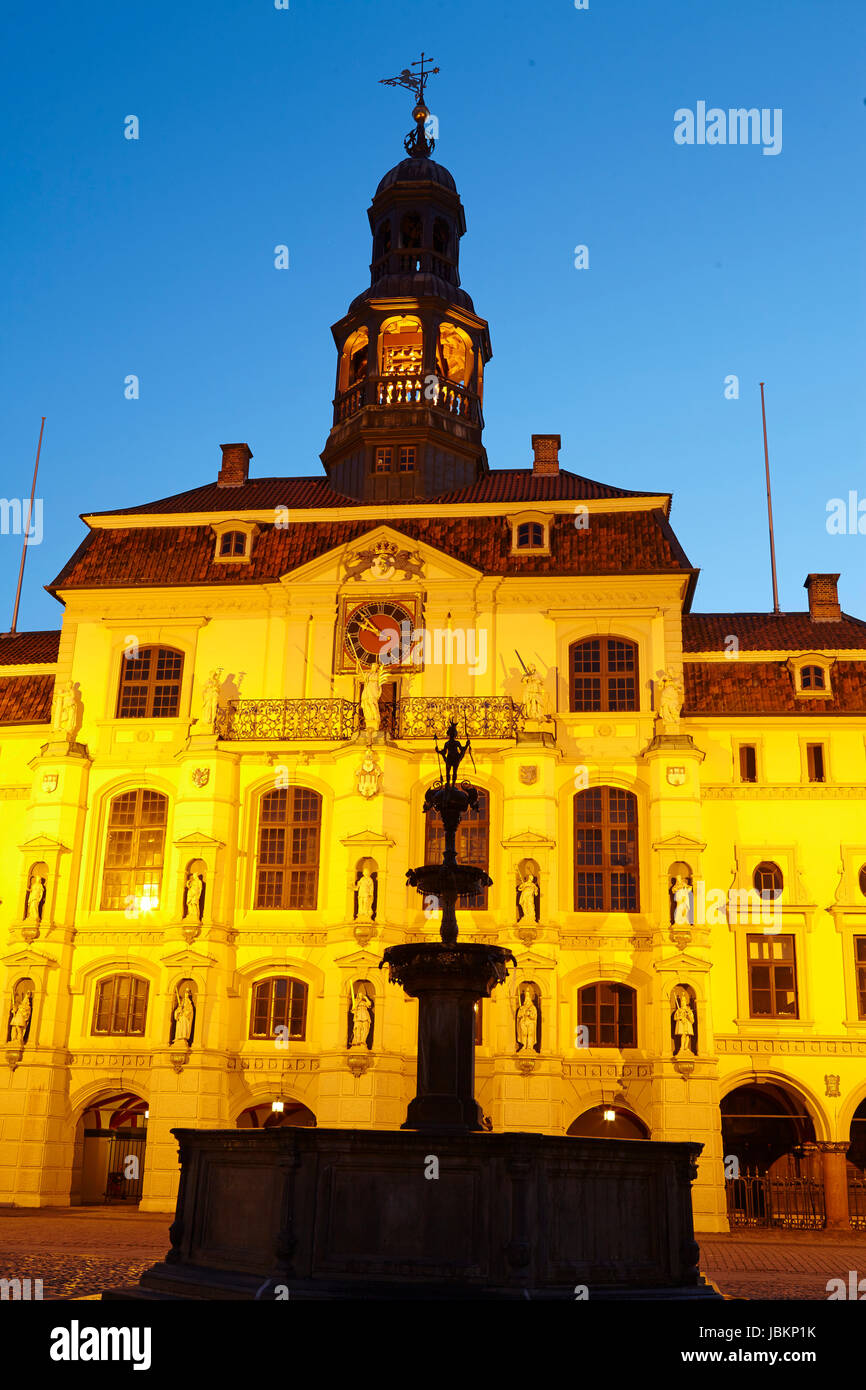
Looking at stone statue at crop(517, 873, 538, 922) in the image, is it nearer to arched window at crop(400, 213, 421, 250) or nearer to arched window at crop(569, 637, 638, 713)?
arched window at crop(569, 637, 638, 713)

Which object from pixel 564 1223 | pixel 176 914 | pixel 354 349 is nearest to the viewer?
pixel 564 1223

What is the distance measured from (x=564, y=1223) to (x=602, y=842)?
72.5 feet

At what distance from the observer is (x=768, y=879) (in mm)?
36906

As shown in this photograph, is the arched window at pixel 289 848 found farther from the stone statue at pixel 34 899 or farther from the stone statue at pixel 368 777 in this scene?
the stone statue at pixel 34 899

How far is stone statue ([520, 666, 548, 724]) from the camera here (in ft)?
120

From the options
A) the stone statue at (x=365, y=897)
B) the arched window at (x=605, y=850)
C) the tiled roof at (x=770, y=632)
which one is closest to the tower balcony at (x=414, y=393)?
the tiled roof at (x=770, y=632)

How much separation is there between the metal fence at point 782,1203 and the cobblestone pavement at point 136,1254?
1.56 m

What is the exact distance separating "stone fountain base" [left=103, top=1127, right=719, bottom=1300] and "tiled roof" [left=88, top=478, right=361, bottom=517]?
2935 centimetres

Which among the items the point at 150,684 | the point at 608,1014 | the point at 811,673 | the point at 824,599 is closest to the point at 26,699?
the point at 150,684

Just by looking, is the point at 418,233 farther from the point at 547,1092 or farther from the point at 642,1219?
the point at 642,1219

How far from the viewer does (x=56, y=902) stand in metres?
36.3

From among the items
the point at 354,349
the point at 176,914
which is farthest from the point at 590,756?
the point at 354,349

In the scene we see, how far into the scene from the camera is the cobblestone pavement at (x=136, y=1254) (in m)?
17.9
